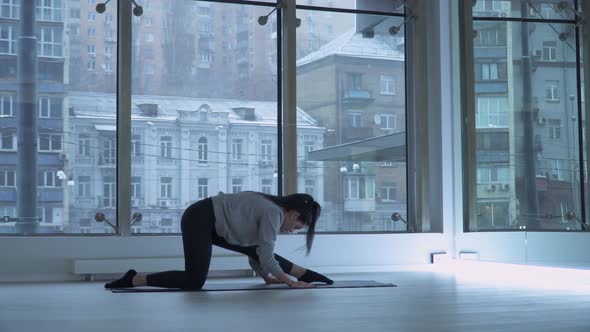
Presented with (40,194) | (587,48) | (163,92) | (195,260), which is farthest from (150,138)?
(587,48)

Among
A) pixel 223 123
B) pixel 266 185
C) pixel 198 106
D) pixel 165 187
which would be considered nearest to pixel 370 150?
pixel 266 185

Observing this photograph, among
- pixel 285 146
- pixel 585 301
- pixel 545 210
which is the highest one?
pixel 285 146

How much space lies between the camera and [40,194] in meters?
7.11

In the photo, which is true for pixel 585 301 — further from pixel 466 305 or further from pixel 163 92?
pixel 163 92

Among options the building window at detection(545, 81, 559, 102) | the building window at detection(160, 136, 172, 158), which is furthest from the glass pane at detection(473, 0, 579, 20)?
the building window at detection(160, 136, 172, 158)

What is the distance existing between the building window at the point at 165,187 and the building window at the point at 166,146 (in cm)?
22

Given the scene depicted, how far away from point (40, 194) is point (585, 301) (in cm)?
457

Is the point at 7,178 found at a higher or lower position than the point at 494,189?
higher

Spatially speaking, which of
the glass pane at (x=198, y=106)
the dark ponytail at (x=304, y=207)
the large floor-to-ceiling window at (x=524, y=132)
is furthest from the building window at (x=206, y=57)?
the dark ponytail at (x=304, y=207)

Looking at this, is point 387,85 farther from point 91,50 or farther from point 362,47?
point 91,50

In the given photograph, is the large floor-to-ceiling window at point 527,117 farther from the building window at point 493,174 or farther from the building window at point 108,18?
the building window at point 108,18

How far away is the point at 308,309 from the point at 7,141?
3.95 meters

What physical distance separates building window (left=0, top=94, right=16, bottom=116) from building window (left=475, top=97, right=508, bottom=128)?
13.9 ft

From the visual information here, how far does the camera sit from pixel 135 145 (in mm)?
7453
